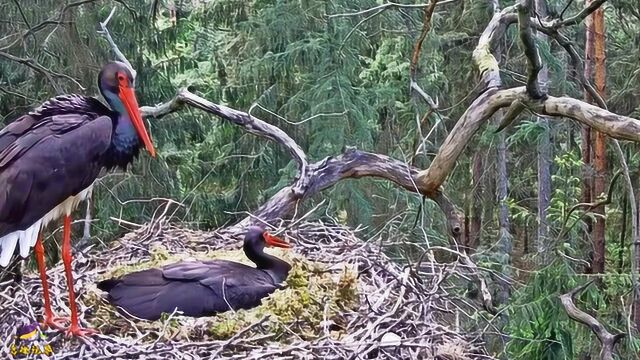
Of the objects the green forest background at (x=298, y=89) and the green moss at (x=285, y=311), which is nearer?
the green moss at (x=285, y=311)

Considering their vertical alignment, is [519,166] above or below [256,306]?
below

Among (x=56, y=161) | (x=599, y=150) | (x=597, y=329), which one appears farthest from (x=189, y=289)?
(x=599, y=150)

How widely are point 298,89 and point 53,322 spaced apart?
23.4 ft

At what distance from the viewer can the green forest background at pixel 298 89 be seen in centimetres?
869

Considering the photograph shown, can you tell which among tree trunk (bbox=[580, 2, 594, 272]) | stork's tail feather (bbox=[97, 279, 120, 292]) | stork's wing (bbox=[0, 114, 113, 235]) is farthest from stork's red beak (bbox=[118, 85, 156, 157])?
tree trunk (bbox=[580, 2, 594, 272])

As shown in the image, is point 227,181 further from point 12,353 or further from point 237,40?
point 12,353

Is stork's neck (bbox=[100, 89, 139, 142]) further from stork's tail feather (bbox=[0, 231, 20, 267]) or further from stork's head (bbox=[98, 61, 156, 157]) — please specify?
stork's tail feather (bbox=[0, 231, 20, 267])

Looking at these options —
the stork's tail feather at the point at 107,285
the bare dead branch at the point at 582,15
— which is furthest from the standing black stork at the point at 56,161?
the bare dead branch at the point at 582,15

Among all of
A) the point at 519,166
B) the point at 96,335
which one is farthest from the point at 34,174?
the point at 519,166

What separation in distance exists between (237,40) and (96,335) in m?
7.63

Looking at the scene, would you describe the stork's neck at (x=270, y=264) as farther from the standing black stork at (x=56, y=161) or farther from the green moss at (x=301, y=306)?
the standing black stork at (x=56, y=161)

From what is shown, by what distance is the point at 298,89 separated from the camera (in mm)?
11359

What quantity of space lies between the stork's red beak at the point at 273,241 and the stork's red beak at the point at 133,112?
911 mm

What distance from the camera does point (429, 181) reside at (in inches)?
238
